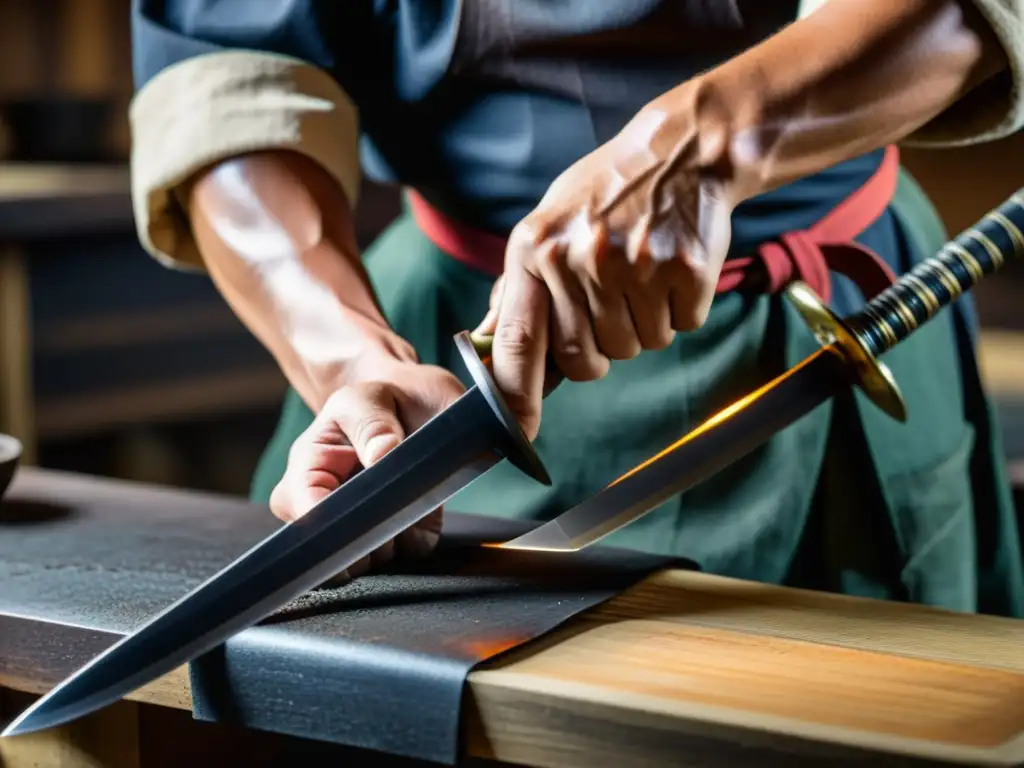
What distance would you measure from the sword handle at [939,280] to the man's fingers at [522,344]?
178mm

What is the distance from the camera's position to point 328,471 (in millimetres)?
781

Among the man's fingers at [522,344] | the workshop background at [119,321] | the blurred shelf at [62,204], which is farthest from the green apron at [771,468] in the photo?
the blurred shelf at [62,204]

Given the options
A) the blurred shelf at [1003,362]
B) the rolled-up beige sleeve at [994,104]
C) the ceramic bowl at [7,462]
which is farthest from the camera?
the blurred shelf at [1003,362]

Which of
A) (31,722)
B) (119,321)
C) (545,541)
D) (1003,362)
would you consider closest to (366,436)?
(545,541)

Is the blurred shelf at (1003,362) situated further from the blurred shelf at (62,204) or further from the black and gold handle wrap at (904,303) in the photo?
the blurred shelf at (62,204)

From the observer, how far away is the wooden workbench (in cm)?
57

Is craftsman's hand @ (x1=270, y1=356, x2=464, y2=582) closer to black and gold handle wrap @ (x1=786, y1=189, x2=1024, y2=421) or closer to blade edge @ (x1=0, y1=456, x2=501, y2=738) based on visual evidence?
blade edge @ (x1=0, y1=456, x2=501, y2=738)

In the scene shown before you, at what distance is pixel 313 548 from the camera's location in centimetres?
67

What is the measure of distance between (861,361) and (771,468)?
169 mm

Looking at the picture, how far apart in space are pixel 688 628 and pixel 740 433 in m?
0.12

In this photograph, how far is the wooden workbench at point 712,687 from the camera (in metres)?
0.57

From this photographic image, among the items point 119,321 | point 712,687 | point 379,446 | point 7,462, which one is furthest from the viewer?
point 119,321

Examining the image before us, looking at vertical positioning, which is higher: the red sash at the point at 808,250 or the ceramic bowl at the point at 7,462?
the red sash at the point at 808,250

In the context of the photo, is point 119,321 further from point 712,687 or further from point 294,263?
point 712,687
